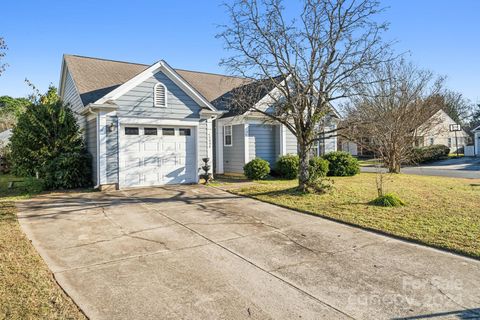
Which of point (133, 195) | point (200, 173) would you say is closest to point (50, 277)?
point (133, 195)

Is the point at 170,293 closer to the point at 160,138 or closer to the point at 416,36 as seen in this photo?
the point at 160,138

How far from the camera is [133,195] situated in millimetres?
10219

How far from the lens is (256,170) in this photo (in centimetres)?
1375

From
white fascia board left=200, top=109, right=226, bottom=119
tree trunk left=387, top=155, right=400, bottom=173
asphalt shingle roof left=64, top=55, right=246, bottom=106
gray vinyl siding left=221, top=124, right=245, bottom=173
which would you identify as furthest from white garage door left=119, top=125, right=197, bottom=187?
tree trunk left=387, top=155, right=400, bottom=173

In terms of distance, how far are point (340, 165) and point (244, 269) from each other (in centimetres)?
1272

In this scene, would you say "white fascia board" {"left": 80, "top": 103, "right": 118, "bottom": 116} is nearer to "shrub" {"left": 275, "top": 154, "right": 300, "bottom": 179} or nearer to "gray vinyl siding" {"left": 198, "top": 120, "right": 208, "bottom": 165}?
"gray vinyl siding" {"left": 198, "top": 120, "right": 208, "bottom": 165}

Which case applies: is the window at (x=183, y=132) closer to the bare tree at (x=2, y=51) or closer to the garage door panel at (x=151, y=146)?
the garage door panel at (x=151, y=146)

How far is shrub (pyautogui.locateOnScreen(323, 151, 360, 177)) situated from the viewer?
15922 millimetres

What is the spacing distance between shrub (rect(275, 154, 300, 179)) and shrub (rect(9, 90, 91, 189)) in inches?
322

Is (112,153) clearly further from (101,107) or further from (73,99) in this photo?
(73,99)

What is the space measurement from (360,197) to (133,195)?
7252mm

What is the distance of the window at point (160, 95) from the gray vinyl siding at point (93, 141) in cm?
232

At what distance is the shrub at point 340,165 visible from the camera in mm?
15922

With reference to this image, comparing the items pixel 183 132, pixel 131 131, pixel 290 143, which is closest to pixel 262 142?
pixel 290 143
